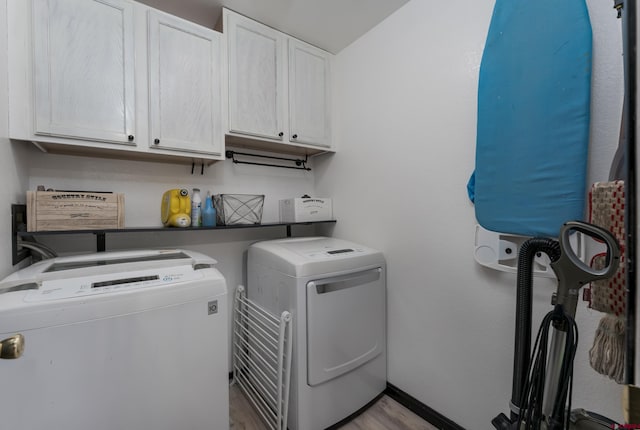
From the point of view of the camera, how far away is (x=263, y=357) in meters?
1.73

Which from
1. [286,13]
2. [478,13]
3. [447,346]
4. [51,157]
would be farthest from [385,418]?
[286,13]

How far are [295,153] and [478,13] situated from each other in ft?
5.05

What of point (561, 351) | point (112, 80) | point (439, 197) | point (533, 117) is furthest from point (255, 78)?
point (561, 351)

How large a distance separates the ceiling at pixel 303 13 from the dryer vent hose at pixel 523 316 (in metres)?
1.72

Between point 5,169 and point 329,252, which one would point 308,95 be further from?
point 5,169

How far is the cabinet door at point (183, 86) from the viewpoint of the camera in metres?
1.51

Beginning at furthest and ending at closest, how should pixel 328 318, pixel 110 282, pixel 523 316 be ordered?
pixel 328 318
pixel 110 282
pixel 523 316

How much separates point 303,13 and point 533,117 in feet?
5.05

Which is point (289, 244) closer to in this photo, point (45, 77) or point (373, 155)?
point (373, 155)

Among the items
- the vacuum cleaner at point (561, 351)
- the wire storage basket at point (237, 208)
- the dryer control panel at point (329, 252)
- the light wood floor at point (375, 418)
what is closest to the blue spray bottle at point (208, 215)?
the wire storage basket at point (237, 208)

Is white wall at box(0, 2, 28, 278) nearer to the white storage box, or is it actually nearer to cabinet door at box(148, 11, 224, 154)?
cabinet door at box(148, 11, 224, 154)

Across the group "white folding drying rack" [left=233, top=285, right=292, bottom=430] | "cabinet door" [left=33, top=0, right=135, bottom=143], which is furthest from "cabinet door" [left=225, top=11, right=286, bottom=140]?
"white folding drying rack" [left=233, top=285, right=292, bottom=430]

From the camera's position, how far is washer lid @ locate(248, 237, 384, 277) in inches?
59.6

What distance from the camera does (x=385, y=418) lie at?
1.68m
